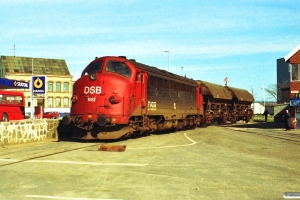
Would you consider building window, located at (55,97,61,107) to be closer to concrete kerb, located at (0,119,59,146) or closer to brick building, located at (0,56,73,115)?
brick building, located at (0,56,73,115)

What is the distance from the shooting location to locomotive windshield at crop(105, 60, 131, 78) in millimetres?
17719

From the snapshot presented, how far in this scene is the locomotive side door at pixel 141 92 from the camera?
17953mm

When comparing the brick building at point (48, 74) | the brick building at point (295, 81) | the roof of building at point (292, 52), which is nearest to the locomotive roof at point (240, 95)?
the brick building at point (295, 81)

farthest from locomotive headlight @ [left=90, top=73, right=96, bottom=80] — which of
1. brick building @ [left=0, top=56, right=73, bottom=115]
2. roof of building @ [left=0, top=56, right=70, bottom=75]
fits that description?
brick building @ [left=0, top=56, right=73, bottom=115]

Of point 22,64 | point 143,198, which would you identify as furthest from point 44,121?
point 22,64

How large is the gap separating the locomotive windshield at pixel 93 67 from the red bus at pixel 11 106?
17086 millimetres

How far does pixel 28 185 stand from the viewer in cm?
783

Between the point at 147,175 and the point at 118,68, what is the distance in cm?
968

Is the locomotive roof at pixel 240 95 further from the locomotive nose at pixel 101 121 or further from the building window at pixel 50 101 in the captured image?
the building window at pixel 50 101

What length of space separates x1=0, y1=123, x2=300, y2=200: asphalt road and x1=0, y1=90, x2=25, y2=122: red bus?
21.4 metres

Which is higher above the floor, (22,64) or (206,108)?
(22,64)

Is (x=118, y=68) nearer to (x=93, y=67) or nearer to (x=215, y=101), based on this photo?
(x=93, y=67)

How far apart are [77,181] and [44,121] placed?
1131 cm

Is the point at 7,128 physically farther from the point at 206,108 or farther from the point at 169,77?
the point at 206,108
